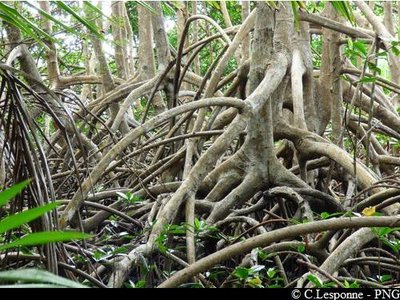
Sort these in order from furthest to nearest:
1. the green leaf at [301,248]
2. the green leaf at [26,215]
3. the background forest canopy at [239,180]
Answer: the green leaf at [301,248] < the background forest canopy at [239,180] < the green leaf at [26,215]

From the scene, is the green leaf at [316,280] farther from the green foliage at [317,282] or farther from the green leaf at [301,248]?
the green leaf at [301,248]

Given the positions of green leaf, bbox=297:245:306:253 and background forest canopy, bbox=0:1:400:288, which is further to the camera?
green leaf, bbox=297:245:306:253

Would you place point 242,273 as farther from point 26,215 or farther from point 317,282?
point 26,215

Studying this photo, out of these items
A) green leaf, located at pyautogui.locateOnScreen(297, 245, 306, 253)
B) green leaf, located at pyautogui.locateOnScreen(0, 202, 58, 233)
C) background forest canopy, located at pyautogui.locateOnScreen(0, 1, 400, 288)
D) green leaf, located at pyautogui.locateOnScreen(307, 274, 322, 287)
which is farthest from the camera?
green leaf, located at pyautogui.locateOnScreen(297, 245, 306, 253)

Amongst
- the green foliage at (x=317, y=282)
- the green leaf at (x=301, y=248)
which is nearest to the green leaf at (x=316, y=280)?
the green foliage at (x=317, y=282)

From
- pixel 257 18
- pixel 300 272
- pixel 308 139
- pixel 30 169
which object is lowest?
pixel 300 272

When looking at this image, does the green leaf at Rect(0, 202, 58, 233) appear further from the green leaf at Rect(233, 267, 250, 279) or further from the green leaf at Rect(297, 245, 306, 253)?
the green leaf at Rect(297, 245, 306, 253)

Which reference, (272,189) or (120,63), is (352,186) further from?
(120,63)

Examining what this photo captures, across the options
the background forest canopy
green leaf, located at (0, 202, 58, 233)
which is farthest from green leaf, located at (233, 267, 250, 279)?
green leaf, located at (0, 202, 58, 233)

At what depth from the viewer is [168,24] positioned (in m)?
8.44

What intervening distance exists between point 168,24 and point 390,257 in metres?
6.70

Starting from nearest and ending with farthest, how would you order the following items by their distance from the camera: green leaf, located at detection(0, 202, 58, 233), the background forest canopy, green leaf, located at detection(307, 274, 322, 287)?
1. green leaf, located at detection(0, 202, 58, 233)
2. green leaf, located at detection(307, 274, 322, 287)
3. the background forest canopy

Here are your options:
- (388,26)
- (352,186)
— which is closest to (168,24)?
(388,26)

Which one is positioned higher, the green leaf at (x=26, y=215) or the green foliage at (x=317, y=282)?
the green leaf at (x=26, y=215)
